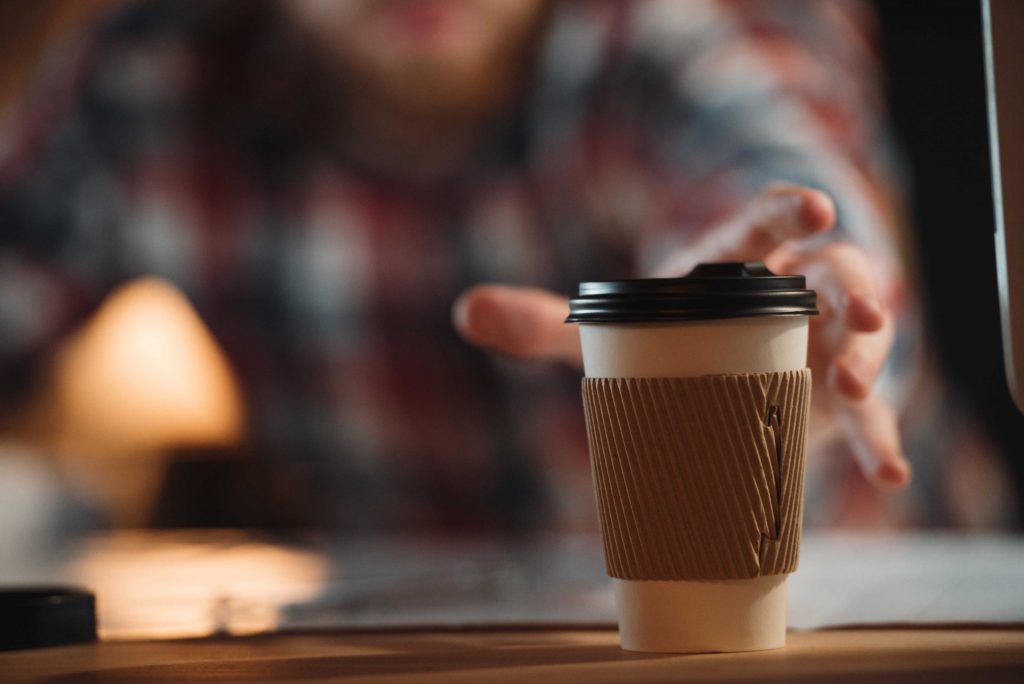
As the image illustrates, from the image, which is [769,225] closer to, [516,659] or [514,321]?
[514,321]

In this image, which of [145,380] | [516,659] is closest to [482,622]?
[516,659]

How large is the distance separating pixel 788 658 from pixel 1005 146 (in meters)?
0.26

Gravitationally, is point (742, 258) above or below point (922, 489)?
above

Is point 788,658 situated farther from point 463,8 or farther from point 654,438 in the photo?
point 463,8

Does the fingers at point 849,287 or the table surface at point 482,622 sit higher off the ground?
the fingers at point 849,287

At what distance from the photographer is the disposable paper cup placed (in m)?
0.61

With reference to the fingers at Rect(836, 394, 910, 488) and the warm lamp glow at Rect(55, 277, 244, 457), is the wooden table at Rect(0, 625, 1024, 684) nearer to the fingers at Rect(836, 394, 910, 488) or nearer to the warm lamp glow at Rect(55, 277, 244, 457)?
the fingers at Rect(836, 394, 910, 488)

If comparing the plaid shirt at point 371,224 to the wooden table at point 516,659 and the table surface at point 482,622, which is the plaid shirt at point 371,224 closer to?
the table surface at point 482,622

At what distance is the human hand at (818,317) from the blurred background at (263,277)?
4.62 feet

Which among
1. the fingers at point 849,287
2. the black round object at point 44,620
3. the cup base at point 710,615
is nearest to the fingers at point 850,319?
the fingers at point 849,287

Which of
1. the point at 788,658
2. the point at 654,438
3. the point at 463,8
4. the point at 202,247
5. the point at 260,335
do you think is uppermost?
the point at 463,8

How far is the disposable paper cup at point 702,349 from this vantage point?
1.99 feet

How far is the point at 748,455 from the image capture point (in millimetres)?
607

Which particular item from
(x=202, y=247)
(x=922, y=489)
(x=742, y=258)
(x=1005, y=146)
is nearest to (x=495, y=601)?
(x=742, y=258)
